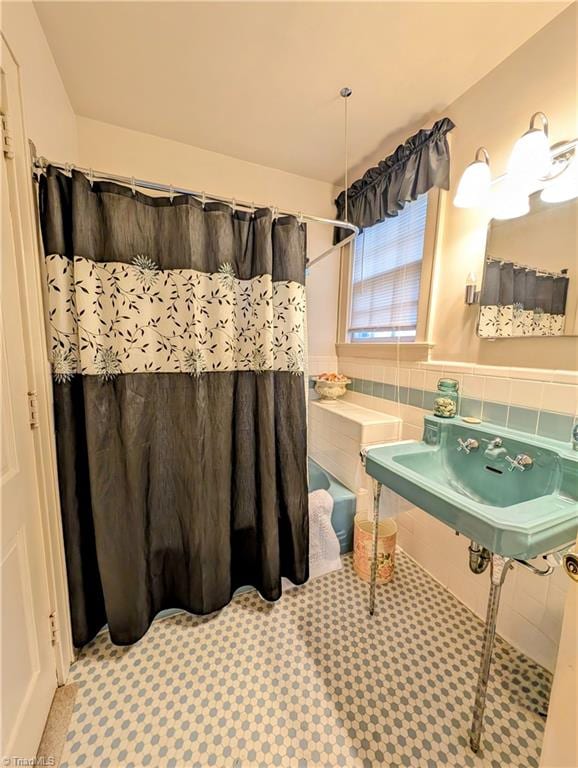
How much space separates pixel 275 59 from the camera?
1.31m

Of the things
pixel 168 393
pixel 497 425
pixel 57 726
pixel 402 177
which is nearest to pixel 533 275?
pixel 497 425

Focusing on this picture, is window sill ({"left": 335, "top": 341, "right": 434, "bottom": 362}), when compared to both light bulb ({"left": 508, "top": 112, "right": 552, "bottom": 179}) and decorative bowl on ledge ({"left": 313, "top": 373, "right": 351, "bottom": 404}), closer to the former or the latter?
decorative bowl on ledge ({"left": 313, "top": 373, "right": 351, "bottom": 404})

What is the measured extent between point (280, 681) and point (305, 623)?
266mm

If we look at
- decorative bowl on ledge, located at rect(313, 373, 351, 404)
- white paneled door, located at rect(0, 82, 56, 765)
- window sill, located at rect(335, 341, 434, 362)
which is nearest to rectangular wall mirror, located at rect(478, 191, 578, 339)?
window sill, located at rect(335, 341, 434, 362)

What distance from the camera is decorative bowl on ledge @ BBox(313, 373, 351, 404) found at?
2.29 meters

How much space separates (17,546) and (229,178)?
2299 millimetres

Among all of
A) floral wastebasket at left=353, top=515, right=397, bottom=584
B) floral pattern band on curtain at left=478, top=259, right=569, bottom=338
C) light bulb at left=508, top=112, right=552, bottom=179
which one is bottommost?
floral wastebasket at left=353, top=515, right=397, bottom=584

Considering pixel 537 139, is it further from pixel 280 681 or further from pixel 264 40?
pixel 280 681

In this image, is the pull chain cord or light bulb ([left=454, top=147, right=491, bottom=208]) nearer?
light bulb ([left=454, top=147, right=491, bottom=208])

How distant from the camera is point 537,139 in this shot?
1.04m

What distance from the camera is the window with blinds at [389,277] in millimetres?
1808

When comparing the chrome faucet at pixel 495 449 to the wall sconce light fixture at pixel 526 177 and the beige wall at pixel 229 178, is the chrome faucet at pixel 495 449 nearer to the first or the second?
the wall sconce light fixture at pixel 526 177

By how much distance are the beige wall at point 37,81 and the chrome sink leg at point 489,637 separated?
2070 mm

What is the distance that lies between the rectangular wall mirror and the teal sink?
46 centimetres
